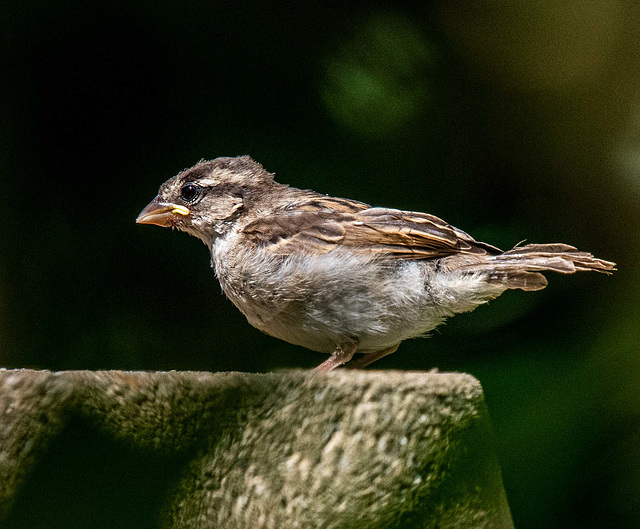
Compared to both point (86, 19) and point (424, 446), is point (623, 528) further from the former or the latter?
point (86, 19)

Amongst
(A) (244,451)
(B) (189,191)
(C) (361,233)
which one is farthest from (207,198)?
(A) (244,451)

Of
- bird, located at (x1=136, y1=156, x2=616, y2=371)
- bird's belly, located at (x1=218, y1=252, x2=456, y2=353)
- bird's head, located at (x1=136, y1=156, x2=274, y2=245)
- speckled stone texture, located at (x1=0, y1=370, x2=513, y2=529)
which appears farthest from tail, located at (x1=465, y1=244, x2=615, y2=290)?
bird's head, located at (x1=136, y1=156, x2=274, y2=245)

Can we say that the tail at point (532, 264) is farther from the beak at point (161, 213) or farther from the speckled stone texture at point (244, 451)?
the beak at point (161, 213)

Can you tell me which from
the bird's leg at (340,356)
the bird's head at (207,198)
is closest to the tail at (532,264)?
the bird's leg at (340,356)

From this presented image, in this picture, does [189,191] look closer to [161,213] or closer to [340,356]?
[161,213]

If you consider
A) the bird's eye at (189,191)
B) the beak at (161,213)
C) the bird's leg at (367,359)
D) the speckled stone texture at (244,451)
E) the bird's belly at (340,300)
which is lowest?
the speckled stone texture at (244,451)

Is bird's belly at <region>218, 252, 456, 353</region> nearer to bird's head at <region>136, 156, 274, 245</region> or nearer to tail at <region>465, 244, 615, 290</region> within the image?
tail at <region>465, 244, 615, 290</region>
